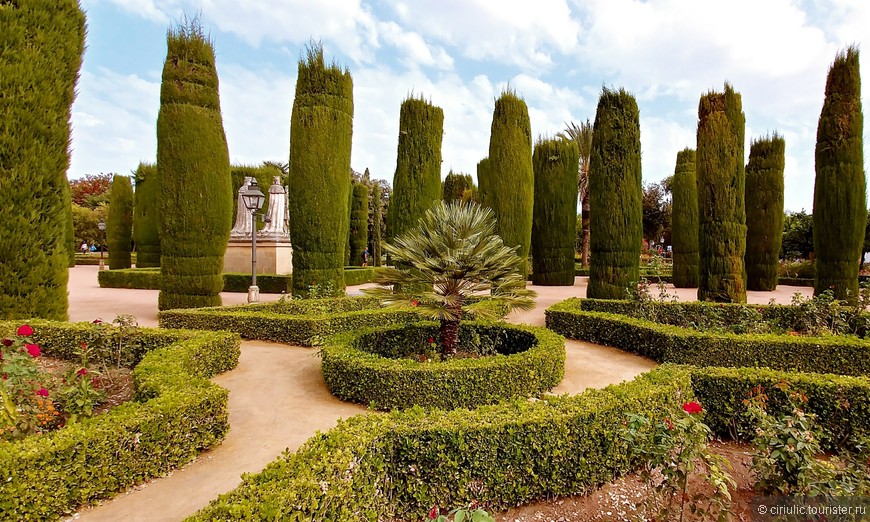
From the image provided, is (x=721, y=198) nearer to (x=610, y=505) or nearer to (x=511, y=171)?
(x=511, y=171)

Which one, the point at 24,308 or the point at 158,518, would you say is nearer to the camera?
the point at 158,518

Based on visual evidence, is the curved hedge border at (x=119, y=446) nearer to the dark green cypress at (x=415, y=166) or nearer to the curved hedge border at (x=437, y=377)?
the curved hedge border at (x=437, y=377)

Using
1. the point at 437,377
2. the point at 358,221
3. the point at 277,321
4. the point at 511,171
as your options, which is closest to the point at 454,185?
the point at 358,221

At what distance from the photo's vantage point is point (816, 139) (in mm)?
11406

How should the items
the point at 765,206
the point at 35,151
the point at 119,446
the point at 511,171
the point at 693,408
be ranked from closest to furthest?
the point at 693,408, the point at 119,446, the point at 35,151, the point at 511,171, the point at 765,206

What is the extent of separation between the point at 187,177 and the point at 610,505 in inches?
407

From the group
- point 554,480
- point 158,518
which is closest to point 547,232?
point 554,480

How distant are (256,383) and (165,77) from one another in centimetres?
826

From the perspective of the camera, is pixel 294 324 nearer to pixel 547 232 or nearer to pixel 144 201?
pixel 547 232

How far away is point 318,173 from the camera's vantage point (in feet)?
34.9

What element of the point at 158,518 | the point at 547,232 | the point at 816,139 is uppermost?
the point at 816,139

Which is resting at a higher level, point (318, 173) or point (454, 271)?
point (318, 173)

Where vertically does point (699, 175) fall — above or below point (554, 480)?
above

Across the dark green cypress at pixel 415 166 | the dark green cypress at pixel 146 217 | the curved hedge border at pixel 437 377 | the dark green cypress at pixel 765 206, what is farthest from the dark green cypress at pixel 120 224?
the dark green cypress at pixel 765 206
